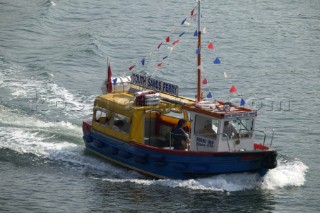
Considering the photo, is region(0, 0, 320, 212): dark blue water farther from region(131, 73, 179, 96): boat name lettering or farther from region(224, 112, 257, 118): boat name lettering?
region(131, 73, 179, 96): boat name lettering

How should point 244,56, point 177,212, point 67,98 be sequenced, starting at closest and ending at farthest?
point 177,212 → point 67,98 → point 244,56

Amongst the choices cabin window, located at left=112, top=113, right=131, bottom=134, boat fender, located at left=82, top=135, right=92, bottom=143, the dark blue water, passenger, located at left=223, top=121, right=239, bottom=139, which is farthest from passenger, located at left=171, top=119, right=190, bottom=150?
boat fender, located at left=82, top=135, right=92, bottom=143

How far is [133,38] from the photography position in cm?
5634

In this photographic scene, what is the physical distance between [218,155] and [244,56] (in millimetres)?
22959

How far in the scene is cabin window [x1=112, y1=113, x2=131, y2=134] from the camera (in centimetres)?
3432

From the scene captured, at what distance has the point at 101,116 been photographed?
3597 cm

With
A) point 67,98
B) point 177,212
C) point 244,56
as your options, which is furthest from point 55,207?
point 244,56

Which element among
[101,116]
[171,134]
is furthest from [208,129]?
[101,116]

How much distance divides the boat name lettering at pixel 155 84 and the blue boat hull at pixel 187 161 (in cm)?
253

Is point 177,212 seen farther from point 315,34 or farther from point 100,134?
point 315,34

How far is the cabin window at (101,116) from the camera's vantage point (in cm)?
3522

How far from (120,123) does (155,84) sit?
7.13 ft

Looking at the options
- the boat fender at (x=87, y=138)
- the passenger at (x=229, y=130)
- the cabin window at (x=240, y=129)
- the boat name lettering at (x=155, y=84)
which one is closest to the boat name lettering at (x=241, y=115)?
the cabin window at (x=240, y=129)

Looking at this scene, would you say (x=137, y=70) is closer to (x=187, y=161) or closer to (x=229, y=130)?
(x=229, y=130)
